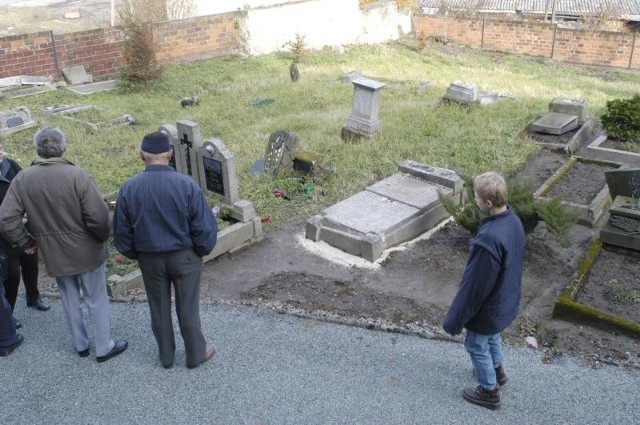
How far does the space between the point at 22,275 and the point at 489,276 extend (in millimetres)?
4031

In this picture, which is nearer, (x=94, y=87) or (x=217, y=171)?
(x=217, y=171)

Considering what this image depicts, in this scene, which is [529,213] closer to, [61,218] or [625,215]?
[625,215]

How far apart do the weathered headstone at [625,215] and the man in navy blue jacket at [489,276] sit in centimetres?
314

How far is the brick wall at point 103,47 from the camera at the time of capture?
16219 millimetres

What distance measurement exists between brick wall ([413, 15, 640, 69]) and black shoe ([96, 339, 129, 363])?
70.9 ft

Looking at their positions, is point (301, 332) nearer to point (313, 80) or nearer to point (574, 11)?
point (313, 80)

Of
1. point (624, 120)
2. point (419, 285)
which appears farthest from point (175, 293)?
point (624, 120)

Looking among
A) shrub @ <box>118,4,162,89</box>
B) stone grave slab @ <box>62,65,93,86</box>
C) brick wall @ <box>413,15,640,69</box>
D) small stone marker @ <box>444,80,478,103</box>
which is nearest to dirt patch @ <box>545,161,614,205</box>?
small stone marker @ <box>444,80,478,103</box>

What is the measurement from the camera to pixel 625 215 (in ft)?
20.8

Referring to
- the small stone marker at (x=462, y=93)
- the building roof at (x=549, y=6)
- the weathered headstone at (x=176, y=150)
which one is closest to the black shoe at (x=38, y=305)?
the weathered headstone at (x=176, y=150)

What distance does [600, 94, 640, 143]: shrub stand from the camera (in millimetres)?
10258

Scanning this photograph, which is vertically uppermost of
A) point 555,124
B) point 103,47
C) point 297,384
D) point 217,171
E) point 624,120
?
point 103,47

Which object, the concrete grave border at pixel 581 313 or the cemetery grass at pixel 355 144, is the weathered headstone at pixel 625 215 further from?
the concrete grave border at pixel 581 313

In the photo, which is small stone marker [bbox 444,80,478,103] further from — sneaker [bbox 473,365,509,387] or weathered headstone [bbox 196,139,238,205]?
sneaker [bbox 473,365,509,387]
